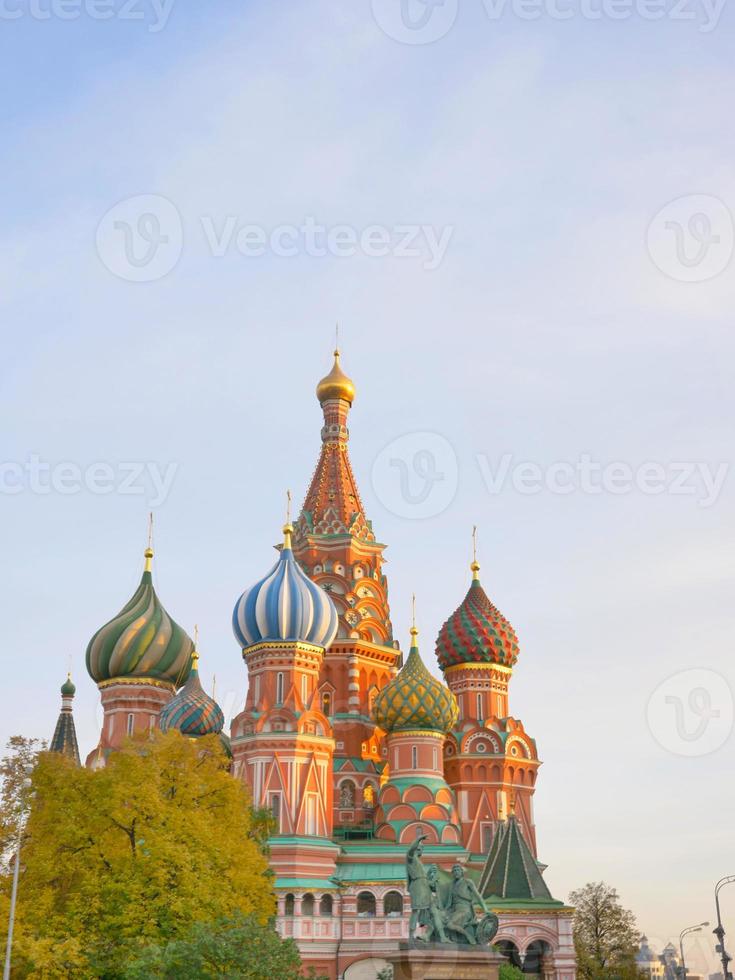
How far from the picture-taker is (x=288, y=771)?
144ft

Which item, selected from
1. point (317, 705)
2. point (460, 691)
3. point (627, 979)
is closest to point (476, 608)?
point (460, 691)

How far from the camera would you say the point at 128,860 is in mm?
26516

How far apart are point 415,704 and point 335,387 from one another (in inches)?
740

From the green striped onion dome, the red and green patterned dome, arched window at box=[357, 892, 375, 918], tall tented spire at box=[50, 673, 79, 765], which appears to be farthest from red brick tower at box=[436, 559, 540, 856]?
tall tented spire at box=[50, 673, 79, 765]

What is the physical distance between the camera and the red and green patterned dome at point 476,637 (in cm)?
5416

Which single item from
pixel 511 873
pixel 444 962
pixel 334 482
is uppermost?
pixel 334 482

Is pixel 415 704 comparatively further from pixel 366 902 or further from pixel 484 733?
pixel 366 902

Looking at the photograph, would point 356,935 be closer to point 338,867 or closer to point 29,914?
point 338,867

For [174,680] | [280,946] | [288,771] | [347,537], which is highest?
[347,537]

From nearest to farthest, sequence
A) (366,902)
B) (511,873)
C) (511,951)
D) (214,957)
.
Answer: (214,957) < (511,951) < (511,873) < (366,902)

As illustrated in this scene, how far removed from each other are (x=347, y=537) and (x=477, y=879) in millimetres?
16956

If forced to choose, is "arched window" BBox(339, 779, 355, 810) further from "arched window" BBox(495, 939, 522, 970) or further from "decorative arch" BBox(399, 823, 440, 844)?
"arched window" BBox(495, 939, 522, 970)

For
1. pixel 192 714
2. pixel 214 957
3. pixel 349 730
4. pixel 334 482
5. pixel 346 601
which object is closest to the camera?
pixel 214 957

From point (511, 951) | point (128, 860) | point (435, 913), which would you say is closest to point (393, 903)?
point (511, 951)
